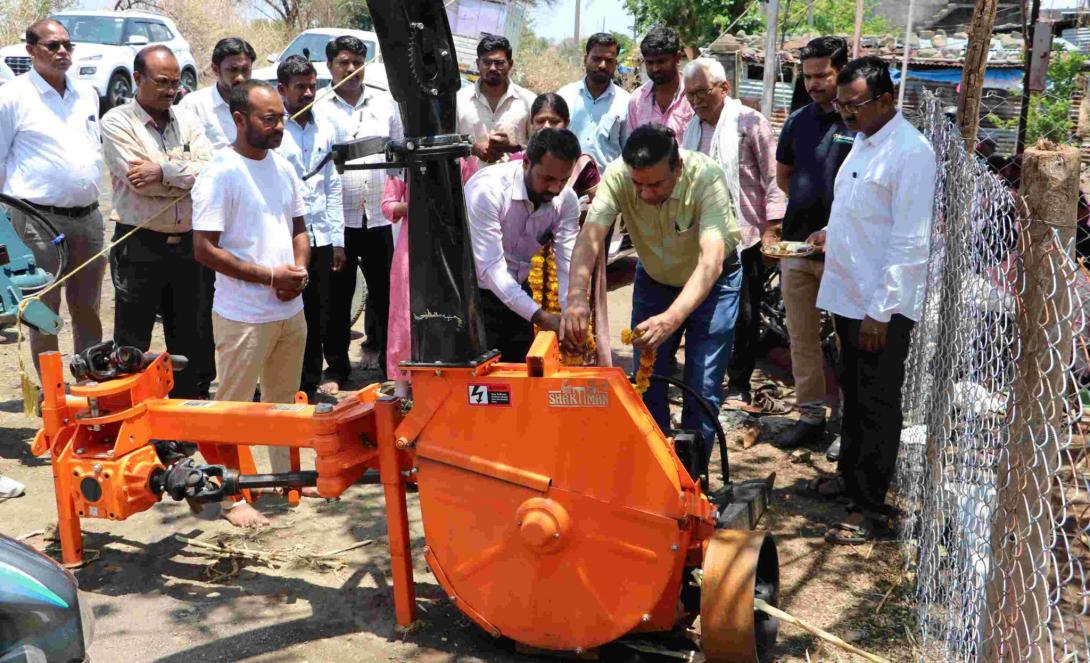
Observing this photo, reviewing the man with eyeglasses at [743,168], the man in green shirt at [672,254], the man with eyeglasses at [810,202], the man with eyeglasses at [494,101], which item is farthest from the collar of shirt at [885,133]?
the man with eyeglasses at [494,101]

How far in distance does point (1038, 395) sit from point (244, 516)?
143 inches

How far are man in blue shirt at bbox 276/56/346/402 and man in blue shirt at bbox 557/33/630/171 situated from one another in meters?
1.66

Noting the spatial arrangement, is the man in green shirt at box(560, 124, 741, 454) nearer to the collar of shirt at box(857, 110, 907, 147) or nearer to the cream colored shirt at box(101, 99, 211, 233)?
the collar of shirt at box(857, 110, 907, 147)

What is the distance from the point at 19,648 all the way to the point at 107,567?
6.18ft

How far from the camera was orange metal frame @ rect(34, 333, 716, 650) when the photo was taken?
335 cm

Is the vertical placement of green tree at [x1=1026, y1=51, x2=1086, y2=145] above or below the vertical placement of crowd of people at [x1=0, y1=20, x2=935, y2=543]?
above

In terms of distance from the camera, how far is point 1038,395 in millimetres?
2232

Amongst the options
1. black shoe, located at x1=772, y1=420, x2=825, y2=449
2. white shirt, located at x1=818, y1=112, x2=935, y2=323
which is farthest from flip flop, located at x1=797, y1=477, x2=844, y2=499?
white shirt, located at x1=818, y1=112, x2=935, y2=323

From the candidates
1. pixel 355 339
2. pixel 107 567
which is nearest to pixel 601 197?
pixel 107 567

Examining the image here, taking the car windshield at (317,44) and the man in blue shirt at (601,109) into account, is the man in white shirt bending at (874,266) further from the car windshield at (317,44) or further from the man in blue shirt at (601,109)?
the car windshield at (317,44)

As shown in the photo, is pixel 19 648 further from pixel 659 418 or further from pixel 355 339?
pixel 355 339

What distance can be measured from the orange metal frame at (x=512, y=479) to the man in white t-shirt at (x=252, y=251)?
53 cm

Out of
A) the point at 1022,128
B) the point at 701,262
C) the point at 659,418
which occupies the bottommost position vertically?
the point at 659,418

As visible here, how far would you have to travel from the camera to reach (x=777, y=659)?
3662 mm
